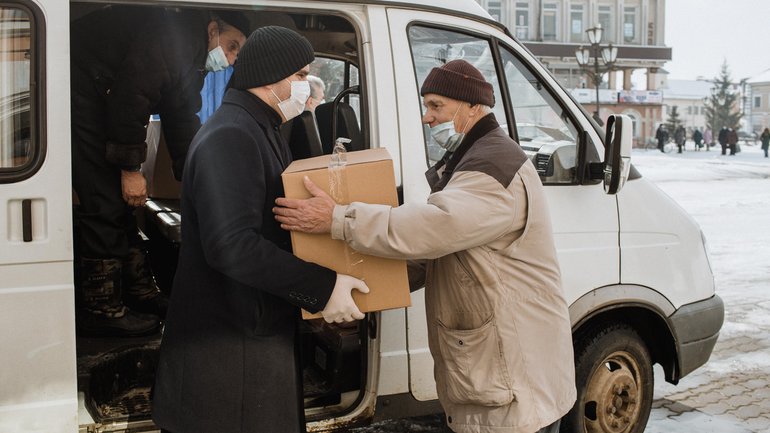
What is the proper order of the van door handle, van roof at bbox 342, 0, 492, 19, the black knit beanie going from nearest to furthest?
the black knit beanie, the van door handle, van roof at bbox 342, 0, 492, 19

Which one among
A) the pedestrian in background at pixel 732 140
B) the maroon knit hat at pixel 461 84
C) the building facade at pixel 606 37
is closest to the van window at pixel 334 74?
the maroon knit hat at pixel 461 84

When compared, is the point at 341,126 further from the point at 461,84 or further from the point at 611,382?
the point at 611,382

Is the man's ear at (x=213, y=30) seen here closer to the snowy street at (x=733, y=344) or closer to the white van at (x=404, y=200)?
the white van at (x=404, y=200)

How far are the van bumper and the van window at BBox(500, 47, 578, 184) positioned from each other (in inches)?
38.4

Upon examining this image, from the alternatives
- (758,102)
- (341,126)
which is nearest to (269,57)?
(341,126)

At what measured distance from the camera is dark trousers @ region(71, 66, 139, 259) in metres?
3.76

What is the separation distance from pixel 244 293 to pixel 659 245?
7.48ft

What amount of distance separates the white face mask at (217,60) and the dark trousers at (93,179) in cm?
60

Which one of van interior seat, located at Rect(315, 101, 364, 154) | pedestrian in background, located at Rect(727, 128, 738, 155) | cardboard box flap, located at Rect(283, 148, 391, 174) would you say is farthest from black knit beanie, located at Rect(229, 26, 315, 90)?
pedestrian in background, located at Rect(727, 128, 738, 155)

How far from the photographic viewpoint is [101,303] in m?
3.84

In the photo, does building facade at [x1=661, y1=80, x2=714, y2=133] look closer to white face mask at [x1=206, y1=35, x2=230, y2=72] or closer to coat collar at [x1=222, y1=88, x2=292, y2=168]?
white face mask at [x1=206, y1=35, x2=230, y2=72]

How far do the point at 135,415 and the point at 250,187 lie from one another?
1349mm

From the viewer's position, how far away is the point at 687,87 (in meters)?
104

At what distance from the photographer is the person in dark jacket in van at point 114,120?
377 cm
